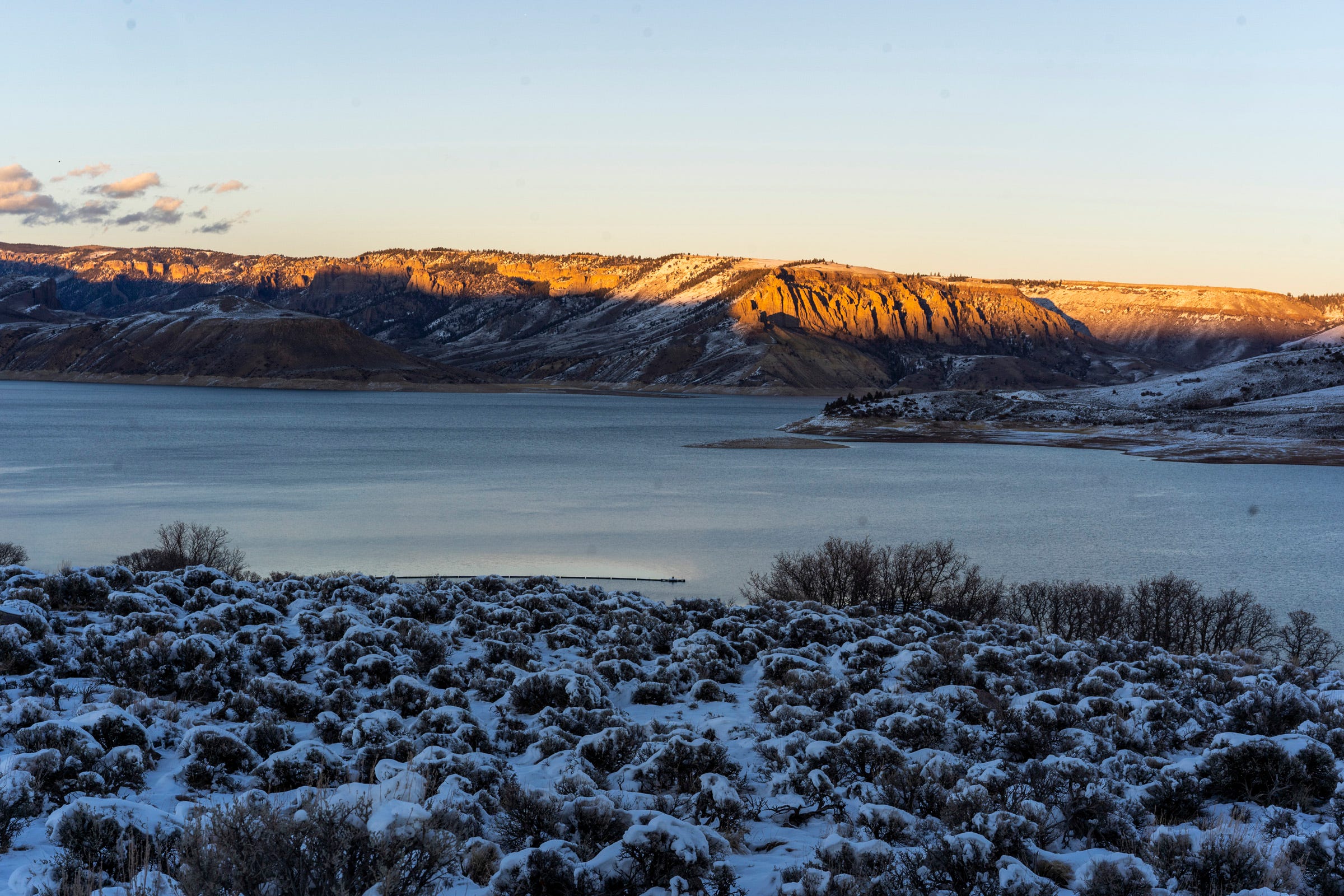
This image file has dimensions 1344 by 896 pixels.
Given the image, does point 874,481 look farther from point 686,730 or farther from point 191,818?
point 191,818

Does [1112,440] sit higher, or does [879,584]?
[1112,440]

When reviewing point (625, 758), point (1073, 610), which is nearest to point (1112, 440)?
point (1073, 610)

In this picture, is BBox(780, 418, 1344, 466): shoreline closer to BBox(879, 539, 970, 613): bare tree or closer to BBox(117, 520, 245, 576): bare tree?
BBox(879, 539, 970, 613): bare tree

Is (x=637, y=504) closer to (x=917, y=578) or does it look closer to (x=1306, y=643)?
(x=917, y=578)

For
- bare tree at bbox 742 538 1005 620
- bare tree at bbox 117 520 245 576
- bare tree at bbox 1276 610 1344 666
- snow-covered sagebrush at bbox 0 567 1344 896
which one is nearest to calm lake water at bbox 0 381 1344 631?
bare tree at bbox 117 520 245 576

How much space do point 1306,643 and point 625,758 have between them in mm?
19594

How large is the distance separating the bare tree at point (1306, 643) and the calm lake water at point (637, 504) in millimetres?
4731

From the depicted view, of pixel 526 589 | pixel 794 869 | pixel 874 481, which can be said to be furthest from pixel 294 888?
pixel 874 481

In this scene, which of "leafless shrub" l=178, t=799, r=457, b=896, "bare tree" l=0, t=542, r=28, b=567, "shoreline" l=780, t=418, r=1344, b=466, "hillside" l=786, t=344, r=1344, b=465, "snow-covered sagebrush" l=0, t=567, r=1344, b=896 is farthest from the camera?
"hillside" l=786, t=344, r=1344, b=465

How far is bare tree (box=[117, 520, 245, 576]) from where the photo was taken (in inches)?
1020

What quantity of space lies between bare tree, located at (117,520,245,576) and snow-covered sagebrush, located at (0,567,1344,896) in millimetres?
9715

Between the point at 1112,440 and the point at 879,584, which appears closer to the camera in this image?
the point at 879,584

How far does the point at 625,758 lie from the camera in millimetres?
10062

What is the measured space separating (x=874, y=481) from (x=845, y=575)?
118ft
